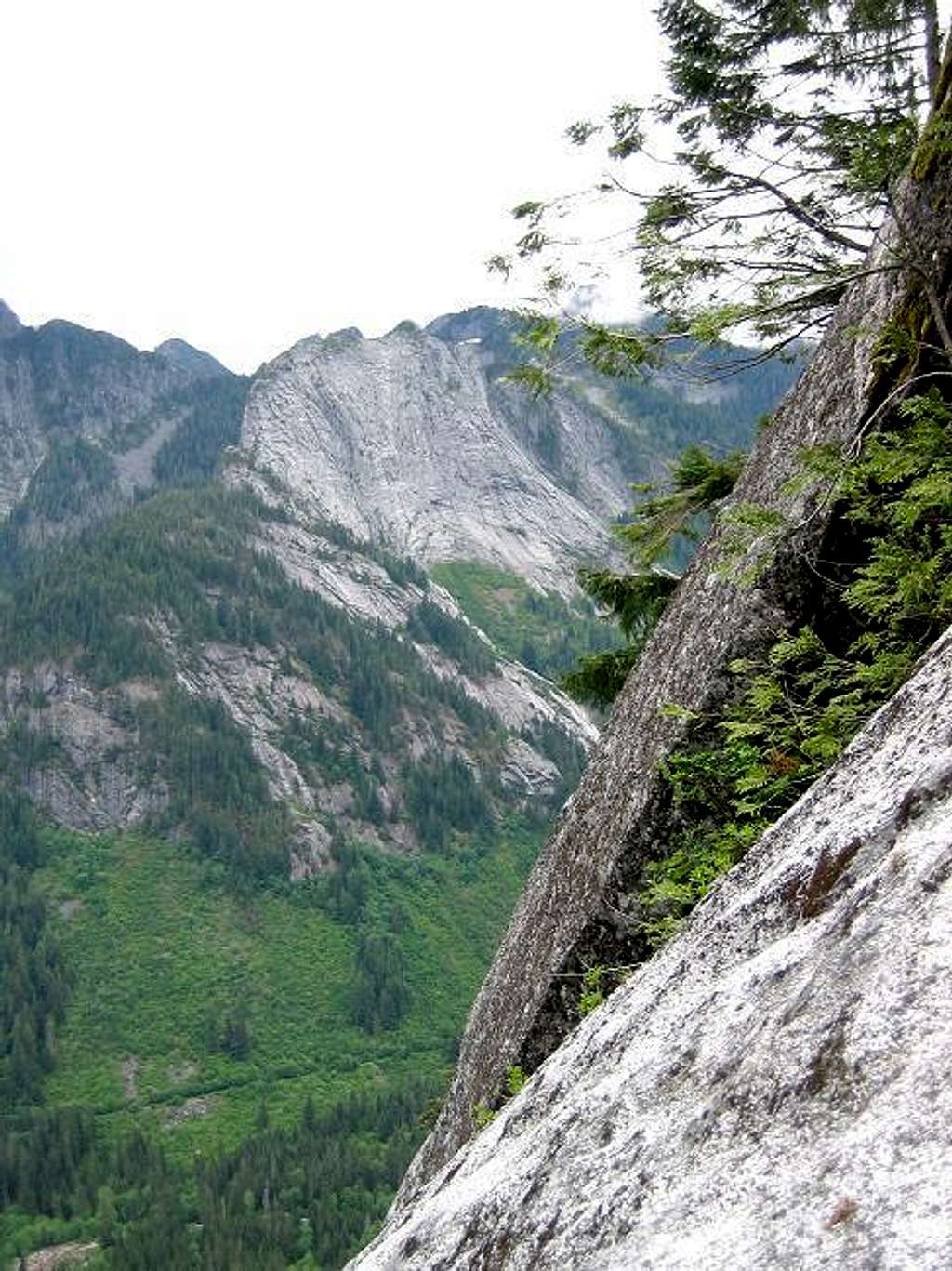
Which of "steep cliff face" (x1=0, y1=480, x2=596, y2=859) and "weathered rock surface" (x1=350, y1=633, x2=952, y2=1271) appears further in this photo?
"steep cliff face" (x1=0, y1=480, x2=596, y2=859)

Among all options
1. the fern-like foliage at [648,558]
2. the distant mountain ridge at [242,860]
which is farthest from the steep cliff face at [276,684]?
the fern-like foliage at [648,558]

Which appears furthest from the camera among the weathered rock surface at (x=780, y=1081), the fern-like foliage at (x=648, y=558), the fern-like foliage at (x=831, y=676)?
the fern-like foliage at (x=648, y=558)

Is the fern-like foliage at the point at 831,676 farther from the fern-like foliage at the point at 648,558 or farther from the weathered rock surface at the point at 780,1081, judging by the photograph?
the fern-like foliage at the point at 648,558

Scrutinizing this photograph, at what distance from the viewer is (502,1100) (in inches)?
391

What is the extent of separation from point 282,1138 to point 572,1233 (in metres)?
98.3

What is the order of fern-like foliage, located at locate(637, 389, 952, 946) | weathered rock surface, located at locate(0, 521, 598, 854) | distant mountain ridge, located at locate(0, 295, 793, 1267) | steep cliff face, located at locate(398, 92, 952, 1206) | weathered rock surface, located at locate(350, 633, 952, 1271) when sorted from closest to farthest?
1. weathered rock surface, located at locate(350, 633, 952, 1271)
2. fern-like foliage, located at locate(637, 389, 952, 946)
3. steep cliff face, located at locate(398, 92, 952, 1206)
4. distant mountain ridge, located at locate(0, 295, 793, 1267)
5. weathered rock surface, located at locate(0, 521, 598, 854)

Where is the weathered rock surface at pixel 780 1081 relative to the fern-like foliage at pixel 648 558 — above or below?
below

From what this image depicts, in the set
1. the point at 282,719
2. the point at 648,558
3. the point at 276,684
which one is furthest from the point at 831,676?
the point at 276,684

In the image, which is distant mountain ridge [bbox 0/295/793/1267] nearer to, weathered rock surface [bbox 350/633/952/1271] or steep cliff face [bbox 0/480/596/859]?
steep cliff face [bbox 0/480/596/859]

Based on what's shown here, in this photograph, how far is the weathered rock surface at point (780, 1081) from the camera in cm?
308

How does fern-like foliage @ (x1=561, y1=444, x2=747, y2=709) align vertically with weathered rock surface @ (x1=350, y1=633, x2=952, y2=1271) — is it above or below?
above

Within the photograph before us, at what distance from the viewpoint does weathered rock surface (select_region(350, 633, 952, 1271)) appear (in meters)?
3.08

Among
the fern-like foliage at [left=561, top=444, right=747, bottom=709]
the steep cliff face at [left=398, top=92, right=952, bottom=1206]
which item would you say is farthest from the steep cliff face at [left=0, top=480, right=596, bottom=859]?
the steep cliff face at [left=398, top=92, right=952, bottom=1206]

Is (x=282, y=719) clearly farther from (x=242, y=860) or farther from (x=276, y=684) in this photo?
(x=242, y=860)
